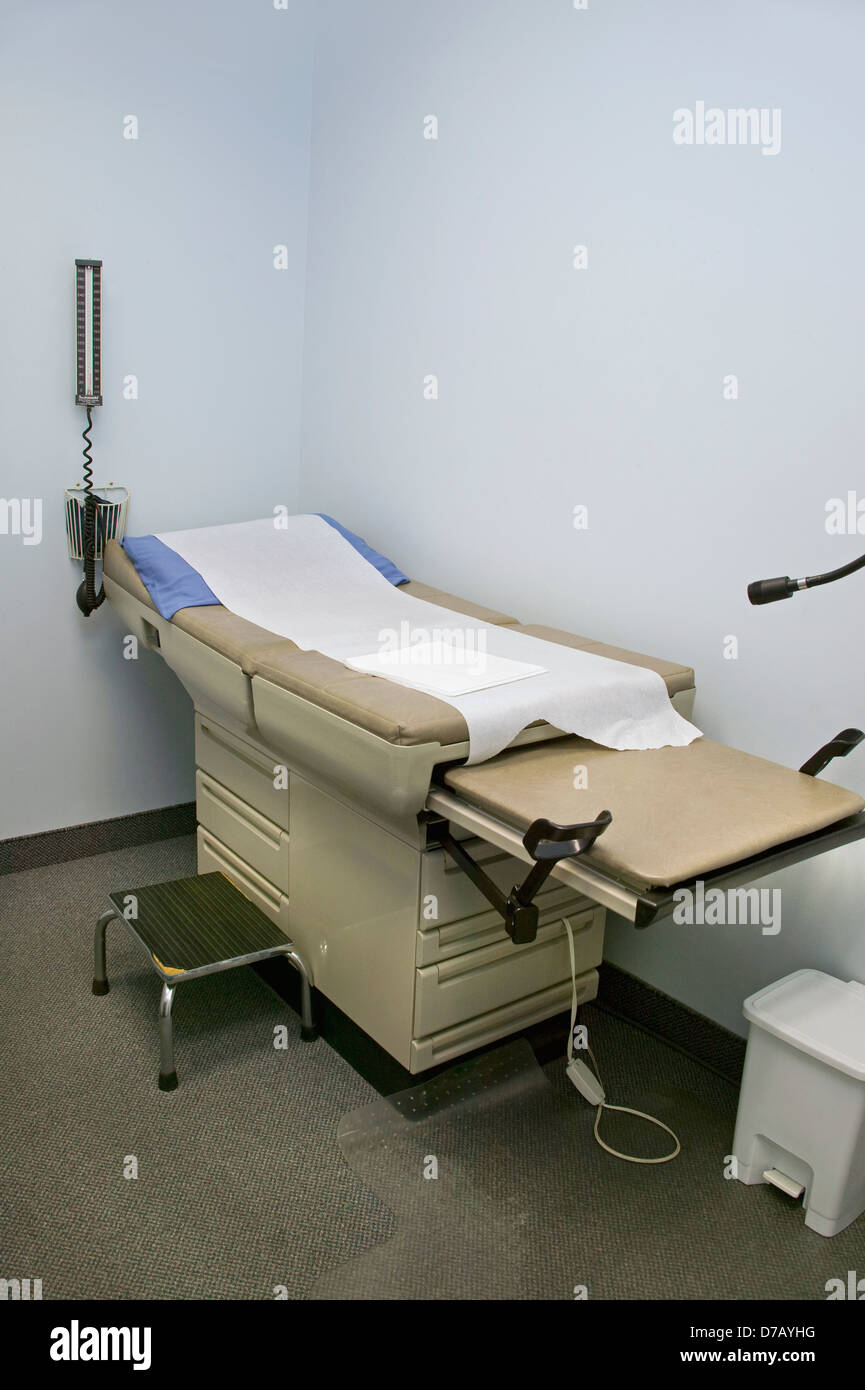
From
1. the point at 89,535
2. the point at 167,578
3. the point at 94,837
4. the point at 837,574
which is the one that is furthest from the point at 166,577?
the point at 837,574

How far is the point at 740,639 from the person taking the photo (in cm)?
208

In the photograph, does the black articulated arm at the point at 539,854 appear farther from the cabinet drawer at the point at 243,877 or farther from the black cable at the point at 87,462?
the black cable at the point at 87,462

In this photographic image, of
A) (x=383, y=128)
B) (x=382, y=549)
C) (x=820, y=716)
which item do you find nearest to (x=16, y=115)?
(x=383, y=128)

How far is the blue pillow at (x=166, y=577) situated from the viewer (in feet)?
7.92

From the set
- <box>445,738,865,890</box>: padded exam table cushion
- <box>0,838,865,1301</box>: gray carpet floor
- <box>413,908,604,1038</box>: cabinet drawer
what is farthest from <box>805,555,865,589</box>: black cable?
<box>0,838,865,1301</box>: gray carpet floor

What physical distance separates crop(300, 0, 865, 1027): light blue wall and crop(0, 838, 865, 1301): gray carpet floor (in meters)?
0.40

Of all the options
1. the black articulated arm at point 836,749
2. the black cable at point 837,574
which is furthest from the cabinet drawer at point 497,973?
the black cable at point 837,574

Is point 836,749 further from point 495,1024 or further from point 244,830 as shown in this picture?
point 244,830

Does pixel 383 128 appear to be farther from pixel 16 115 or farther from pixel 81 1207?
pixel 81 1207

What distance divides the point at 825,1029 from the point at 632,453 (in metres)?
1.22

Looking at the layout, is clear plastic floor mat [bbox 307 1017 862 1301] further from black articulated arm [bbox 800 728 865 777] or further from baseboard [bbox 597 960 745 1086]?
black articulated arm [bbox 800 728 865 777]

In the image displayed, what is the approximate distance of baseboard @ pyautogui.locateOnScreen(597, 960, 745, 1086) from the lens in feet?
7.27
